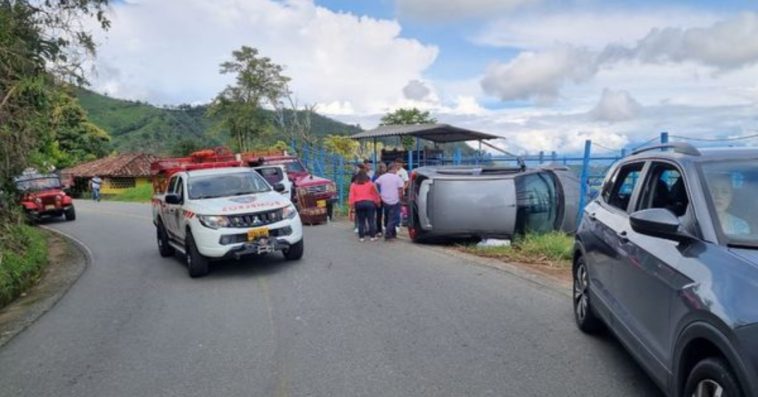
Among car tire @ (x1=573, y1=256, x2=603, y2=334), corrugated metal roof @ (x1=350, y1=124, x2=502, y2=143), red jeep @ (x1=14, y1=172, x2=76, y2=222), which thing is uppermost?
corrugated metal roof @ (x1=350, y1=124, x2=502, y2=143)

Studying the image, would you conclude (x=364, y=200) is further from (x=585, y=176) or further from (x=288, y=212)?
(x=585, y=176)

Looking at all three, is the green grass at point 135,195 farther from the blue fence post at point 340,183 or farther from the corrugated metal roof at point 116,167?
the blue fence post at point 340,183

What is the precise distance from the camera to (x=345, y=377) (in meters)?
5.03

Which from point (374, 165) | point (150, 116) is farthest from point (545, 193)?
point (150, 116)

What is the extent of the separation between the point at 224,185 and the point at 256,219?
59.1 inches

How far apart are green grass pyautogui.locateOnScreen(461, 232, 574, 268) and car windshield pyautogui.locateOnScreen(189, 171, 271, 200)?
13.8 ft

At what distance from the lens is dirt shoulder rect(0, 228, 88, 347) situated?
7.71 m

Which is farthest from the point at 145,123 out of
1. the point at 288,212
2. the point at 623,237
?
the point at 623,237

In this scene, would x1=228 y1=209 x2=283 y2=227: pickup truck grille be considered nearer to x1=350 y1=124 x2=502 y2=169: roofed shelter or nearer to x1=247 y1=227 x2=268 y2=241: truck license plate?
x1=247 y1=227 x2=268 y2=241: truck license plate

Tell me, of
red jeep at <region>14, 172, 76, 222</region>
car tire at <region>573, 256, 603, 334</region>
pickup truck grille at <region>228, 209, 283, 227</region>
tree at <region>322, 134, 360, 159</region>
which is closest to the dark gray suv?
car tire at <region>573, 256, 603, 334</region>

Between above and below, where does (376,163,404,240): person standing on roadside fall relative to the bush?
above

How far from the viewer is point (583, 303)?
6012 millimetres

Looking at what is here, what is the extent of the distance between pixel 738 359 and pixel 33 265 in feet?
39.1

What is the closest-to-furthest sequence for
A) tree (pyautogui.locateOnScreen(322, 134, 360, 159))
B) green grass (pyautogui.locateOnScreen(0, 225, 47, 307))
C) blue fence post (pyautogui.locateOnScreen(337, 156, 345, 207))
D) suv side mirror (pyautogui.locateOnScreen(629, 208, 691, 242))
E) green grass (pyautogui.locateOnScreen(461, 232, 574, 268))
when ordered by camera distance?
suv side mirror (pyautogui.locateOnScreen(629, 208, 691, 242)) < green grass (pyautogui.locateOnScreen(0, 225, 47, 307)) < green grass (pyautogui.locateOnScreen(461, 232, 574, 268)) < blue fence post (pyautogui.locateOnScreen(337, 156, 345, 207)) < tree (pyautogui.locateOnScreen(322, 134, 360, 159))
